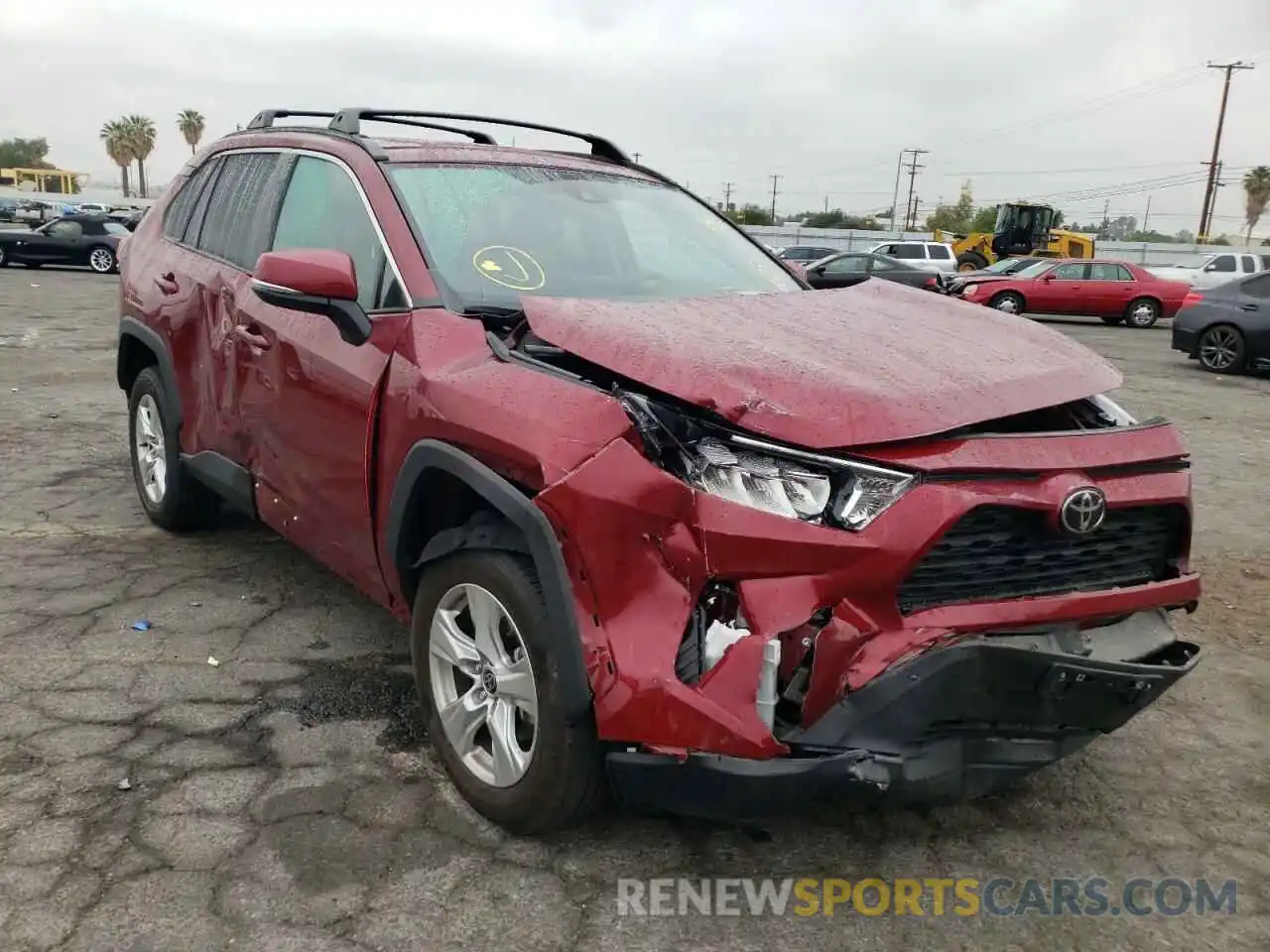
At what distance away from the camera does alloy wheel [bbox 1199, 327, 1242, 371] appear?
43.9 ft

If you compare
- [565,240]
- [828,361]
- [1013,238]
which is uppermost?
[1013,238]

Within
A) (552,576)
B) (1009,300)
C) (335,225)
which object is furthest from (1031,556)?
(1009,300)

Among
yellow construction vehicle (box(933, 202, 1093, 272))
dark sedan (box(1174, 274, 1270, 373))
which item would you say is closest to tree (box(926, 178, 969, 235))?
yellow construction vehicle (box(933, 202, 1093, 272))

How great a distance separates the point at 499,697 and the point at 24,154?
400ft

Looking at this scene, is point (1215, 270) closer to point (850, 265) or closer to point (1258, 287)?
point (850, 265)

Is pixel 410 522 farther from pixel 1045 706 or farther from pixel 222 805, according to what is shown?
pixel 1045 706

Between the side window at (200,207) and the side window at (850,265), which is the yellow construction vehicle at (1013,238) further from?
the side window at (200,207)

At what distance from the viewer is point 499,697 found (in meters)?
2.61

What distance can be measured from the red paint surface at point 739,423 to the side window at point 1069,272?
69.0ft

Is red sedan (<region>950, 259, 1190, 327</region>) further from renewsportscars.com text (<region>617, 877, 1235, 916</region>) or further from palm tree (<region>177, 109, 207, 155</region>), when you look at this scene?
palm tree (<region>177, 109, 207, 155</region>)

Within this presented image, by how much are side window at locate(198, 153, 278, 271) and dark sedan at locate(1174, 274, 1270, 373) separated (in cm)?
1292

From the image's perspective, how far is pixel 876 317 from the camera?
3.04m

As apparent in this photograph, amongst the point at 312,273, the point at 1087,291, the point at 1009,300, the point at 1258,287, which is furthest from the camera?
the point at 1087,291

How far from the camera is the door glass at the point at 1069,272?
22234 millimetres
